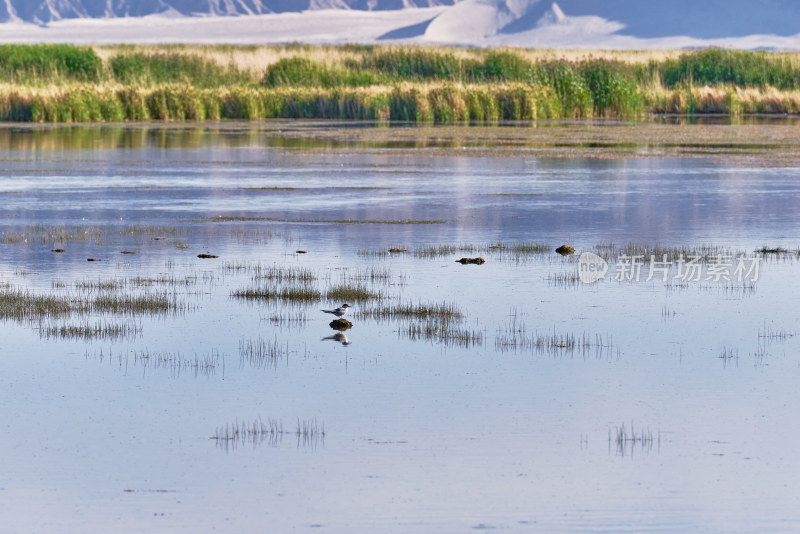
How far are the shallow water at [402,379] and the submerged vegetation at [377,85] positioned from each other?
25.6 m

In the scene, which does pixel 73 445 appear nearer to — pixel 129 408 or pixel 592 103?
pixel 129 408

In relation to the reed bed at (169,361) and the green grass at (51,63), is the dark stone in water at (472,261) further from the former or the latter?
the green grass at (51,63)

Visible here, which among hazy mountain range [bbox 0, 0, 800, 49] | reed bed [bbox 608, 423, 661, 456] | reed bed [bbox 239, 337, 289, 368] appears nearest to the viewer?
reed bed [bbox 608, 423, 661, 456]

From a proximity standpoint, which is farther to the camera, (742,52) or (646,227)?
(742,52)

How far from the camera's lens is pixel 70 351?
9133 millimetres

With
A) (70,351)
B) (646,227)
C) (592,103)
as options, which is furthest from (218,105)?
(70,351)

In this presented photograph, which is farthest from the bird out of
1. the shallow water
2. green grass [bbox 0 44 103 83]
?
green grass [bbox 0 44 103 83]

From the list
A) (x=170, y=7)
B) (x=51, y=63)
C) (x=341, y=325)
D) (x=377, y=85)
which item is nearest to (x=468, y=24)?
(x=170, y=7)

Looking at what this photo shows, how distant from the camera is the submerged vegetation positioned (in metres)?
43.7

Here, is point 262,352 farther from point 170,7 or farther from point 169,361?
point 170,7

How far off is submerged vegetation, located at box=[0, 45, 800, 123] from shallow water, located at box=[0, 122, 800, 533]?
25626mm

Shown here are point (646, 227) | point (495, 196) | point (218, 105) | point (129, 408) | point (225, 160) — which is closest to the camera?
point (129, 408)

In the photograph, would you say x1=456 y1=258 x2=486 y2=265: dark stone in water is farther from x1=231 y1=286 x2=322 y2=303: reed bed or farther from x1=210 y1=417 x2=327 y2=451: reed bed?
x1=210 y1=417 x2=327 y2=451: reed bed

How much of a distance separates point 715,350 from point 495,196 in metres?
10.8
